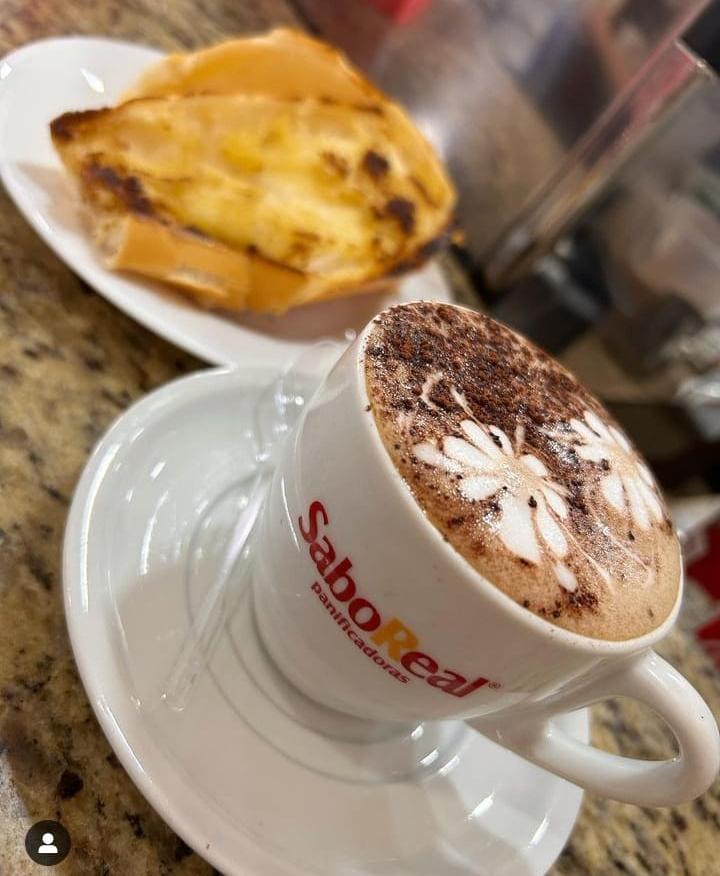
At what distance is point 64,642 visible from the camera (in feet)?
1.47

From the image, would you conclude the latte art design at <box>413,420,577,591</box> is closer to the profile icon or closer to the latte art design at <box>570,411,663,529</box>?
the latte art design at <box>570,411,663,529</box>

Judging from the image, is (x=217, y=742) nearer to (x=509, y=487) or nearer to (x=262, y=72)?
(x=509, y=487)

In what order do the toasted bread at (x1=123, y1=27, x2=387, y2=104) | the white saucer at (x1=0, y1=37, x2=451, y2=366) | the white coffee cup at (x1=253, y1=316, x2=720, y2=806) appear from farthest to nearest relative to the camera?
Answer: the toasted bread at (x1=123, y1=27, x2=387, y2=104) → the white saucer at (x1=0, y1=37, x2=451, y2=366) → the white coffee cup at (x1=253, y1=316, x2=720, y2=806)

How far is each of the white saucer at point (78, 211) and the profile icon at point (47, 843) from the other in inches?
13.6

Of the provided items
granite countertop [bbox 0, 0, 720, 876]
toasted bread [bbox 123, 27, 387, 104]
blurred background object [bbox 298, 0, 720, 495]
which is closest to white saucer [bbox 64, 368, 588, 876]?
granite countertop [bbox 0, 0, 720, 876]

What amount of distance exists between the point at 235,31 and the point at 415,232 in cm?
45

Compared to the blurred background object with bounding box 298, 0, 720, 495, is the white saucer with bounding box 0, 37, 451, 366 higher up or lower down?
lower down

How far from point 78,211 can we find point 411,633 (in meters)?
0.45

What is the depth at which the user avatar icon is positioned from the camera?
38 centimetres

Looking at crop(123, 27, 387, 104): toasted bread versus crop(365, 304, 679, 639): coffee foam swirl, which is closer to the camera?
crop(365, 304, 679, 639): coffee foam swirl

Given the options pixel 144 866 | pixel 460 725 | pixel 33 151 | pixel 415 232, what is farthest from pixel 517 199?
pixel 144 866

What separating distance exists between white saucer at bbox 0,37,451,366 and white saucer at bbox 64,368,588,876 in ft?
0.35

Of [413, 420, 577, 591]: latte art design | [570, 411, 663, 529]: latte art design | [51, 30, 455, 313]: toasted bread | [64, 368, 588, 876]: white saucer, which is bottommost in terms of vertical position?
[64, 368, 588, 876]: white saucer

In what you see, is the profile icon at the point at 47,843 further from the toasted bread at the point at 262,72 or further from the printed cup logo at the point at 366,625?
the toasted bread at the point at 262,72
